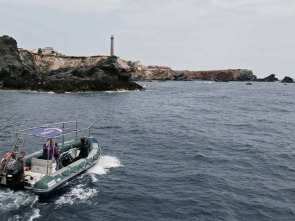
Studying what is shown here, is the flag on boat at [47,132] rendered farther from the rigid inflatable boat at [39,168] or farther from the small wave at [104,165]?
the small wave at [104,165]

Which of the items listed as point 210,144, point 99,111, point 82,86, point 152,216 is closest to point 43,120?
point 99,111

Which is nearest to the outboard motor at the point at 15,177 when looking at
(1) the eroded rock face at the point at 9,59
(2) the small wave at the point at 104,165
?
(2) the small wave at the point at 104,165

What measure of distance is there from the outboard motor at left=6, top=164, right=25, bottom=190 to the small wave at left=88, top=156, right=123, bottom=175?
203 inches

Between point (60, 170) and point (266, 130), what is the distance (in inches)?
1030

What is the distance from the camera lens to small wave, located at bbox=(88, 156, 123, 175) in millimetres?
18873

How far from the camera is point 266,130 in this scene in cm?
3362

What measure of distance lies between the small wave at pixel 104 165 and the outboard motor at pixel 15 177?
5.15 metres

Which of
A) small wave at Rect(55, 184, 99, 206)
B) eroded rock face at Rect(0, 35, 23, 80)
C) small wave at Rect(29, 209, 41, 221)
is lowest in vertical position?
small wave at Rect(29, 209, 41, 221)

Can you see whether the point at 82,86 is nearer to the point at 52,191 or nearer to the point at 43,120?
the point at 43,120

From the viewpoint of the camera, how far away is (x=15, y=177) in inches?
551

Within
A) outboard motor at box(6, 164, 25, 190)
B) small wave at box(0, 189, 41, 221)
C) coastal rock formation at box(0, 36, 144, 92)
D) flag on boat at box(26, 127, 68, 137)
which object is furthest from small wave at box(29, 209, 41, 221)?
coastal rock formation at box(0, 36, 144, 92)

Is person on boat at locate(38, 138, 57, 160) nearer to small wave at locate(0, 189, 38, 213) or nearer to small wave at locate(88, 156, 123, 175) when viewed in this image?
small wave at locate(0, 189, 38, 213)

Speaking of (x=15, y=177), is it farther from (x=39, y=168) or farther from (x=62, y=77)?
(x=62, y=77)

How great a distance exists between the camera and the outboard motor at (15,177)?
548 inches
